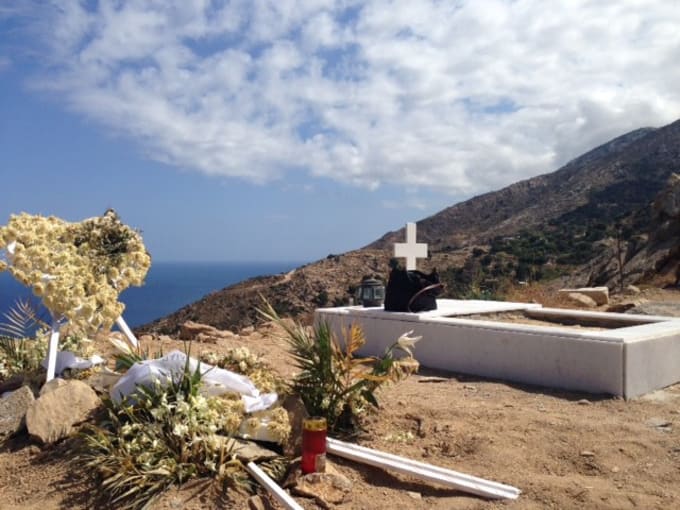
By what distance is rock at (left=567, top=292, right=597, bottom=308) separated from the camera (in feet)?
38.3

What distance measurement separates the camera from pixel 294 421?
4.35m

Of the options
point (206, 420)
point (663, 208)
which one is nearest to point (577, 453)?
point (206, 420)

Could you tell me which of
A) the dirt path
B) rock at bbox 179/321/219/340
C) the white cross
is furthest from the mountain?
the dirt path

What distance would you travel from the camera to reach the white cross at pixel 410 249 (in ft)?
33.0

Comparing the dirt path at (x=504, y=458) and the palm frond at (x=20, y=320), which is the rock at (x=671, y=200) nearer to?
the dirt path at (x=504, y=458)

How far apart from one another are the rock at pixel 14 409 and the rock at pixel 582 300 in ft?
30.5

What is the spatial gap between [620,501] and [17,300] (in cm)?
577

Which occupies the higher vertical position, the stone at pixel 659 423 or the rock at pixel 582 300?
the rock at pixel 582 300

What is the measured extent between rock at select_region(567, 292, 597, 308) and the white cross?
335 cm

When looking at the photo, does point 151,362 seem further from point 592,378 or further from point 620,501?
point 592,378

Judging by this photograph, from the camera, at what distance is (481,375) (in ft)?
23.7

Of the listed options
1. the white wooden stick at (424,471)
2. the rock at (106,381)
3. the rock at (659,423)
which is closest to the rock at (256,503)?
the white wooden stick at (424,471)

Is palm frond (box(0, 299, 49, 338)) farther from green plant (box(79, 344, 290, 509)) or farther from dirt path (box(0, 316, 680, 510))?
green plant (box(79, 344, 290, 509))

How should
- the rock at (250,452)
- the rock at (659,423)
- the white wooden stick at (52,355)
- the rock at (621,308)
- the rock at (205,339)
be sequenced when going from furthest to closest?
1. the rock at (621,308)
2. the rock at (205,339)
3. the white wooden stick at (52,355)
4. the rock at (659,423)
5. the rock at (250,452)
